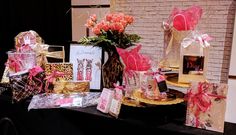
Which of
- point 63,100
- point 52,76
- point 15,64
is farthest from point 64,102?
point 15,64

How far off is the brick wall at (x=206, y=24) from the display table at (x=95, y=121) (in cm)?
58

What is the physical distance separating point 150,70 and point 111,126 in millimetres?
348

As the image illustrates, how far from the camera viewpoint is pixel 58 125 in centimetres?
149

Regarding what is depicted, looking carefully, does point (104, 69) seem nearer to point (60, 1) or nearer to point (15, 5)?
point (60, 1)

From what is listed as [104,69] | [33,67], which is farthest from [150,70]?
[33,67]

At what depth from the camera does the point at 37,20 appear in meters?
2.51

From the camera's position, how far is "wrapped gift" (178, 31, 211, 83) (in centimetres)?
116

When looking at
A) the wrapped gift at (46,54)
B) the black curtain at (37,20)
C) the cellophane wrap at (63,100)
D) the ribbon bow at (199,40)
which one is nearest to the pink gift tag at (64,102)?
the cellophane wrap at (63,100)

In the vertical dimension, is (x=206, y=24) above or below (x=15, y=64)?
above

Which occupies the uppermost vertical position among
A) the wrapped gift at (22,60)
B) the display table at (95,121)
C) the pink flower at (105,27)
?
the pink flower at (105,27)

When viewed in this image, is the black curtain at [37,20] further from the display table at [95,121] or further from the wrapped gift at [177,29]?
Result: the wrapped gift at [177,29]

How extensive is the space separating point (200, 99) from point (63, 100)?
76 cm

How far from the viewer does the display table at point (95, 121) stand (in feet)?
3.90

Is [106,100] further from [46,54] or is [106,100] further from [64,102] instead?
[46,54]
